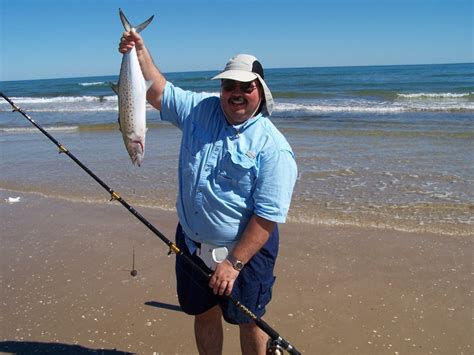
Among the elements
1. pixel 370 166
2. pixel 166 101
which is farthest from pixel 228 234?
pixel 370 166

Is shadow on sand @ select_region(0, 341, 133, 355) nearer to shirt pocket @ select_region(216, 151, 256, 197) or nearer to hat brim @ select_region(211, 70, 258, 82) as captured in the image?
shirt pocket @ select_region(216, 151, 256, 197)

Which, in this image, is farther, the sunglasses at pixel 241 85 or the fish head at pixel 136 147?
the fish head at pixel 136 147

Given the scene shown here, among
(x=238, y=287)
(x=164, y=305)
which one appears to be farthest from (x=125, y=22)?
(x=164, y=305)

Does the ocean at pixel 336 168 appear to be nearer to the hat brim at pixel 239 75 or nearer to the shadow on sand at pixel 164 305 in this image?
the shadow on sand at pixel 164 305

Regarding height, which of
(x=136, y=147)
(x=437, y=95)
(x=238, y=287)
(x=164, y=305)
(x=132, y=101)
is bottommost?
(x=164, y=305)

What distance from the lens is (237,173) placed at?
7.77 ft

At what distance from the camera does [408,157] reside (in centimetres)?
909

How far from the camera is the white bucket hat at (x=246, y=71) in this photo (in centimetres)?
231

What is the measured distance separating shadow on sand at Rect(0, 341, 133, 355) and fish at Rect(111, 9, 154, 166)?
1.65 metres

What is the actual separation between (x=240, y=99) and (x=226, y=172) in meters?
0.37

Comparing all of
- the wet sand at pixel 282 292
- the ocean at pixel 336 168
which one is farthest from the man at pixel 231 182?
the ocean at pixel 336 168

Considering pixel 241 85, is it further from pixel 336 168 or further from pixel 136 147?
pixel 336 168

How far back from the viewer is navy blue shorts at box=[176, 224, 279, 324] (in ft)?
8.59

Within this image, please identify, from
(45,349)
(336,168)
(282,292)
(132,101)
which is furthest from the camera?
(336,168)
